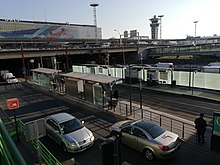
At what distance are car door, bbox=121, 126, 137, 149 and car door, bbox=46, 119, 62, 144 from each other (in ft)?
12.0

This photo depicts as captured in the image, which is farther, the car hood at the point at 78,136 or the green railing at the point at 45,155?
the car hood at the point at 78,136

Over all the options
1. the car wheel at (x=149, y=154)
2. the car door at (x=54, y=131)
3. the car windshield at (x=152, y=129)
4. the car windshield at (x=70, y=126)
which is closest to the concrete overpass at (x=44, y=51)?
the car door at (x=54, y=131)

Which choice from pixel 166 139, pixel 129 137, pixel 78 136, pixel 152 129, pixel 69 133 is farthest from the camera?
pixel 69 133

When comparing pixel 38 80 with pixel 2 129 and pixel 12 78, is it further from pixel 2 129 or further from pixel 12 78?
pixel 2 129

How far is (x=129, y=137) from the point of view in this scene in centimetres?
1051

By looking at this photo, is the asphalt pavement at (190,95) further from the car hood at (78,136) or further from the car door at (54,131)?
the car door at (54,131)

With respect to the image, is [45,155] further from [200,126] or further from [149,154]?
[200,126]

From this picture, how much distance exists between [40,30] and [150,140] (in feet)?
381

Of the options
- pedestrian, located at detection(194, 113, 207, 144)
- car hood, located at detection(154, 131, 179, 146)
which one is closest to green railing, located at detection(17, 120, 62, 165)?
car hood, located at detection(154, 131, 179, 146)

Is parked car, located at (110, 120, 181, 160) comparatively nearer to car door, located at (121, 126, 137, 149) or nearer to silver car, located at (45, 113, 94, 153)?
car door, located at (121, 126, 137, 149)

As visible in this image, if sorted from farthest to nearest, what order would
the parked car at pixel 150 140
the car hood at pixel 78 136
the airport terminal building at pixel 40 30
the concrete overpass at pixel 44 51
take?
the airport terminal building at pixel 40 30, the concrete overpass at pixel 44 51, the car hood at pixel 78 136, the parked car at pixel 150 140

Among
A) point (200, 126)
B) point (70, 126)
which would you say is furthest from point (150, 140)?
point (70, 126)

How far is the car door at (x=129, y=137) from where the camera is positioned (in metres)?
10.3

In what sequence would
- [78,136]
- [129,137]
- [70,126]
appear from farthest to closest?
[70,126] < [78,136] < [129,137]
